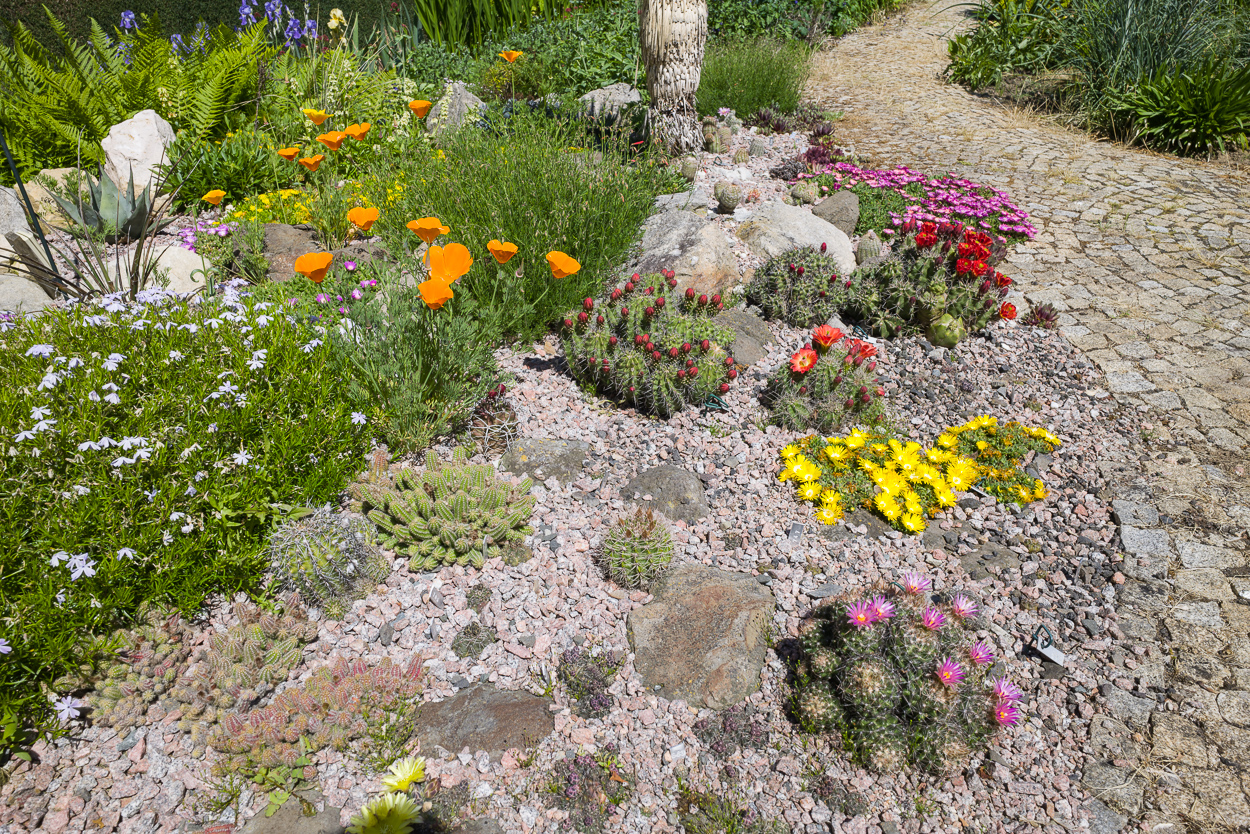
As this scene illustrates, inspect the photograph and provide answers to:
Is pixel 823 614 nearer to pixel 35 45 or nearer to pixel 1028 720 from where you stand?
pixel 1028 720

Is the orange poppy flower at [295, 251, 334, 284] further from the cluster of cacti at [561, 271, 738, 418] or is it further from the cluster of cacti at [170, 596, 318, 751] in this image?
the cluster of cacti at [561, 271, 738, 418]

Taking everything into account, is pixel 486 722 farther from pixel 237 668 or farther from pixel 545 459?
pixel 545 459

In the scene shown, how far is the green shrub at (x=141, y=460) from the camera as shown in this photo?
2.37 metres

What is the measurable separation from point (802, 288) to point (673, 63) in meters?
2.99

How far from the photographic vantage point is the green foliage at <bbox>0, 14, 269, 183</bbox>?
6.09 m

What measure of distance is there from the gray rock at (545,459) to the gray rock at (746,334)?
4.73 ft

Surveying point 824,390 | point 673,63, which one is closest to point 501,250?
point 824,390

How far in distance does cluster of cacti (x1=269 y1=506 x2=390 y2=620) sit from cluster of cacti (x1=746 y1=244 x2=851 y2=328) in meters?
3.42

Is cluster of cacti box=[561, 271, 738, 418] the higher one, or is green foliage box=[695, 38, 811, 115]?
green foliage box=[695, 38, 811, 115]

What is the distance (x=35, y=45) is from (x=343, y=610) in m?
7.72

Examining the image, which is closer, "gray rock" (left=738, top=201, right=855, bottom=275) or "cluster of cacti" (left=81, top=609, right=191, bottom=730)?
"cluster of cacti" (left=81, top=609, right=191, bottom=730)

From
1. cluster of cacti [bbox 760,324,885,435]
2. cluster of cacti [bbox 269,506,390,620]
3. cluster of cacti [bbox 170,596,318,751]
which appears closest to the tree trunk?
cluster of cacti [bbox 760,324,885,435]

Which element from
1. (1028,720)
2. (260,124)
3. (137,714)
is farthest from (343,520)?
(260,124)

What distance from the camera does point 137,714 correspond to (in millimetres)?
2471
